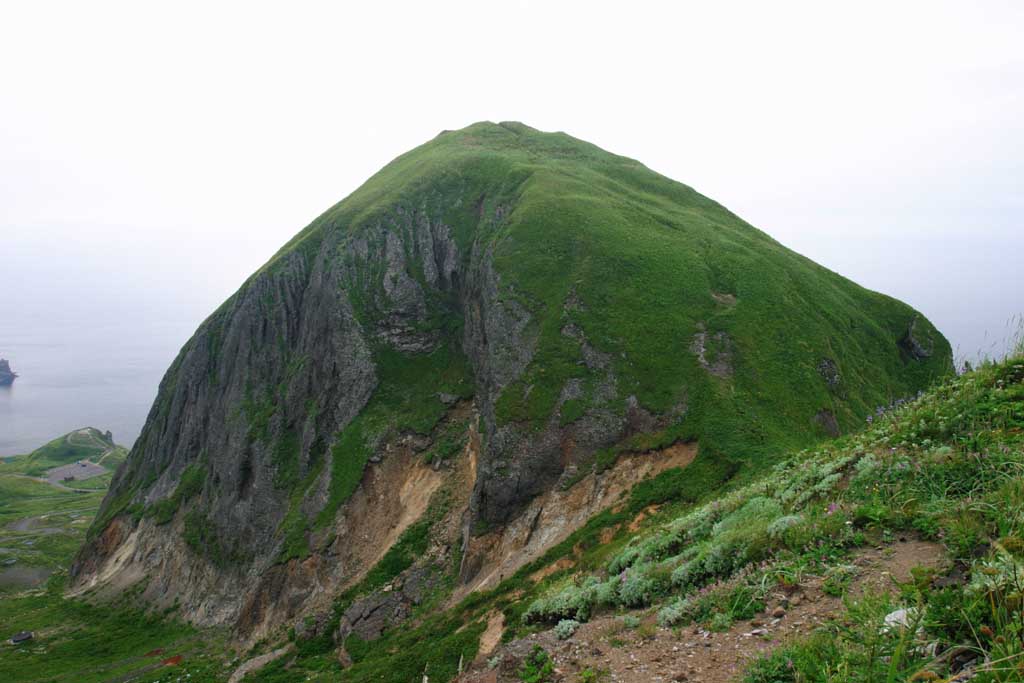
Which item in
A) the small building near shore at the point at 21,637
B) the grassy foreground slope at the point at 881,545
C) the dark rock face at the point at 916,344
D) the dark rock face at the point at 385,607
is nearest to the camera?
the grassy foreground slope at the point at 881,545

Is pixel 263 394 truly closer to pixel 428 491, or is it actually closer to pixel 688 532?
pixel 428 491

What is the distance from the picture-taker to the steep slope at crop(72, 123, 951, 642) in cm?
3347

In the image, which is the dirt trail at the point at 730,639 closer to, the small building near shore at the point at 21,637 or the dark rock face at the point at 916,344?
the dark rock face at the point at 916,344

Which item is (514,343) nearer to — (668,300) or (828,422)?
(668,300)

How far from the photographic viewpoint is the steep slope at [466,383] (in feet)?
110

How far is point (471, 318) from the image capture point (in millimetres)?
52469

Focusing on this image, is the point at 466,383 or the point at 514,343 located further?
the point at 466,383

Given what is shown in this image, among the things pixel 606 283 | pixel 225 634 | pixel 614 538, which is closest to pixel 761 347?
pixel 606 283

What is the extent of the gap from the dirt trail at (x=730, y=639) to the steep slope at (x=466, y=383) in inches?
732

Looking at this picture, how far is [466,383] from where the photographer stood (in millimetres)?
50188

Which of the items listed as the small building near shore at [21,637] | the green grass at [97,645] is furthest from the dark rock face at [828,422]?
the small building near shore at [21,637]

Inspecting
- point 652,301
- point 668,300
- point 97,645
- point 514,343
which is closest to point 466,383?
point 514,343

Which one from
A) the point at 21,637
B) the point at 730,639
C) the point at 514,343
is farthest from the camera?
the point at 21,637

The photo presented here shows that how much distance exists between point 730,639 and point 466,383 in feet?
139
